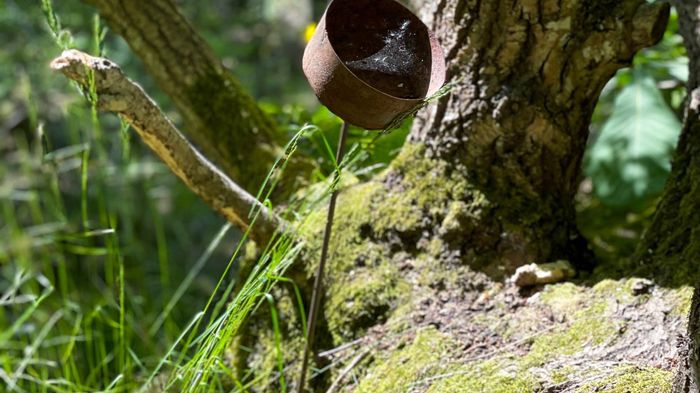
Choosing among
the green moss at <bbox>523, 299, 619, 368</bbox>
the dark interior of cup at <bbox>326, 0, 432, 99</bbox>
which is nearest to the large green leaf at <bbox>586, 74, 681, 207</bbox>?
the green moss at <bbox>523, 299, 619, 368</bbox>

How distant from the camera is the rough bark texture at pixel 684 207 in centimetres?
146

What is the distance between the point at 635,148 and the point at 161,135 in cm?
155

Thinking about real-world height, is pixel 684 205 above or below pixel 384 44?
below

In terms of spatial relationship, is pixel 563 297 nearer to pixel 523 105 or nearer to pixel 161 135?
pixel 523 105

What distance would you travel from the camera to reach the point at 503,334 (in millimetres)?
1509

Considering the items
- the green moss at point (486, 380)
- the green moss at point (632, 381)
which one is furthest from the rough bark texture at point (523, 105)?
the green moss at point (632, 381)

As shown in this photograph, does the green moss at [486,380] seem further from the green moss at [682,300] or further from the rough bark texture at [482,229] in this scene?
the green moss at [682,300]

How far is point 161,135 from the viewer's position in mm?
1501

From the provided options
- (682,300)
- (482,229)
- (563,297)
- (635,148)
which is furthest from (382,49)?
(635,148)

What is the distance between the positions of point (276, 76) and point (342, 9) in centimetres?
479

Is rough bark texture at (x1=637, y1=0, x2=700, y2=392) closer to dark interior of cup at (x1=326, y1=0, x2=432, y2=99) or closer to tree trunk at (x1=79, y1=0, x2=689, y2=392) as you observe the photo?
tree trunk at (x1=79, y1=0, x2=689, y2=392)

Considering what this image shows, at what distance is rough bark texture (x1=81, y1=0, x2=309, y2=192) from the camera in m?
1.95

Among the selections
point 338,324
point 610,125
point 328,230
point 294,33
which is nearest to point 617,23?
point 328,230

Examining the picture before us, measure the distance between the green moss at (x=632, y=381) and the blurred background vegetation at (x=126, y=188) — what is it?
64cm
